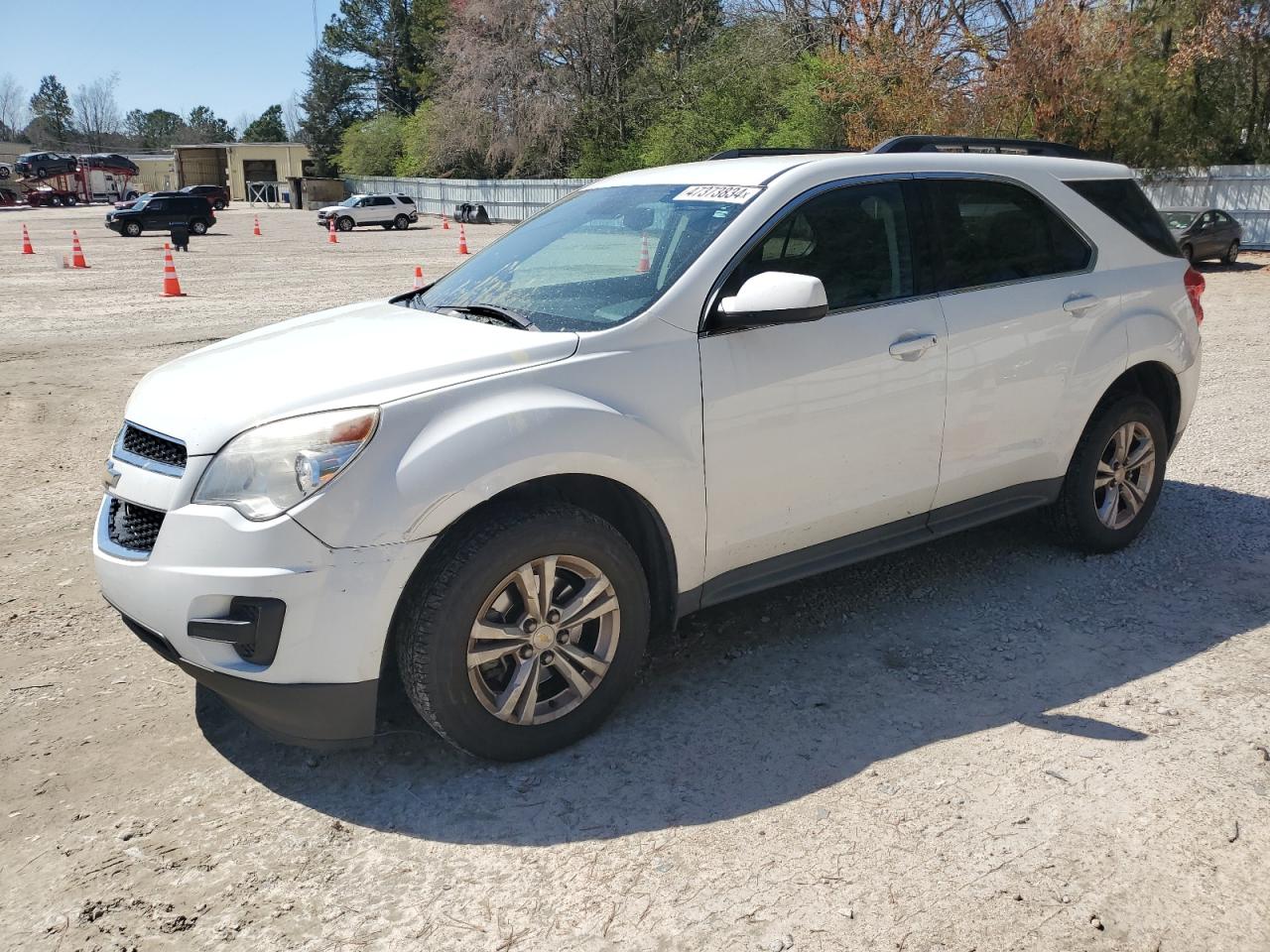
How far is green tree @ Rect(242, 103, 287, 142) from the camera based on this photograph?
12469 cm

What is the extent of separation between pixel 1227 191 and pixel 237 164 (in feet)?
239

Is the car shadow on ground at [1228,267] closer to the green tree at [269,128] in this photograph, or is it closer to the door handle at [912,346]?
the door handle at [912,346]

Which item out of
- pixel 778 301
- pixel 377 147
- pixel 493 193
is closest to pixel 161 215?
pixel 493 193

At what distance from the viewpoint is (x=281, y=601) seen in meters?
2.91

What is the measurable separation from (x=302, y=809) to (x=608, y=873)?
981mm

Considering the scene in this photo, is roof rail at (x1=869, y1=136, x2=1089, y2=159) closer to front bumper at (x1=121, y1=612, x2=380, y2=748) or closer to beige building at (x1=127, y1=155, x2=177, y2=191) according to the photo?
front bumper at (x1=121, y1=612, x2=380, y2=748)

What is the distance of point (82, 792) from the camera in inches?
128

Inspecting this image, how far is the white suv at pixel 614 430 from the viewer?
9.80 ft

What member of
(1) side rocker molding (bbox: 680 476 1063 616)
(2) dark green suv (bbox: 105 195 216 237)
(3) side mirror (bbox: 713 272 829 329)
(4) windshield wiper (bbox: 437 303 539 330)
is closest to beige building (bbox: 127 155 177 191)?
(2) dark green suv (bbox: 105 195 216 237)

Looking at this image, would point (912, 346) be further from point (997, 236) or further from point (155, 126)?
point (155, 126)

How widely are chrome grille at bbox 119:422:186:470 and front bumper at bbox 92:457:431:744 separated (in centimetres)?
8

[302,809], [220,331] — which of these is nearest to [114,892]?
[302,809]

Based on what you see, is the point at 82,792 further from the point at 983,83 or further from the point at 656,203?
the point at 983,83

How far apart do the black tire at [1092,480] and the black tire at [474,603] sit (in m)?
2.52
